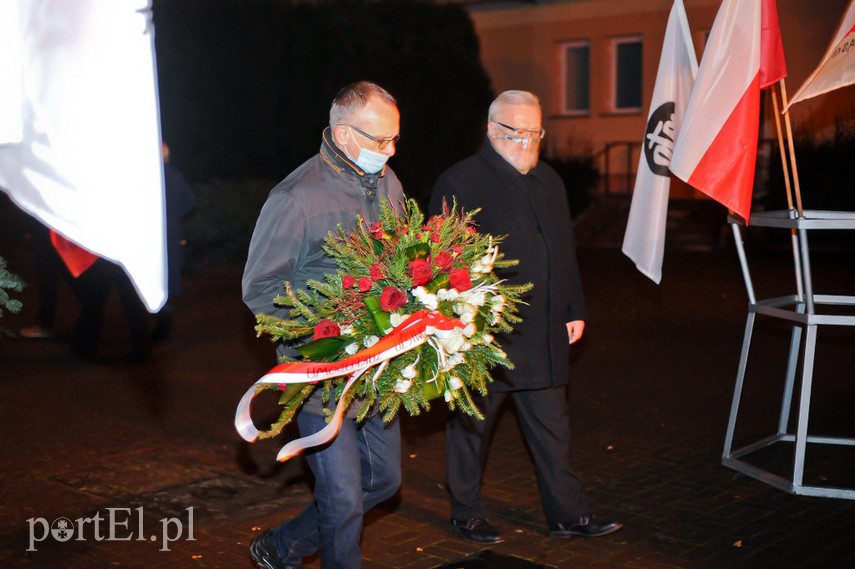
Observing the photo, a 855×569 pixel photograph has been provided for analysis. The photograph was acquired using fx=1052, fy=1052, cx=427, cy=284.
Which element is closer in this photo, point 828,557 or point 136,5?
point 136,5

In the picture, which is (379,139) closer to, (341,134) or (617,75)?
(341,134)

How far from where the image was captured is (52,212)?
189 centimetres

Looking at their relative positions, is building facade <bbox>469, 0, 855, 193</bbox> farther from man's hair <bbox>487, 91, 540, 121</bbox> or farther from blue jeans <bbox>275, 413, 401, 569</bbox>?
blue jeans <bbox>275, 413, 401, 569</bbox>

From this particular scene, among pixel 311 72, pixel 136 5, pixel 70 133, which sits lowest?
pixel 70 133

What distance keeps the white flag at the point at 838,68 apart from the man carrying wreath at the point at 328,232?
3.00 metres

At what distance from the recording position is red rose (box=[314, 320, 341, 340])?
3.78 m

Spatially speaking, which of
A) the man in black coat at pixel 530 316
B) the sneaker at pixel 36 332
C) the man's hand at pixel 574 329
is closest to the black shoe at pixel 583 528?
the man in black coat at pixel 530 316

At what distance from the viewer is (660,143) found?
625 cm

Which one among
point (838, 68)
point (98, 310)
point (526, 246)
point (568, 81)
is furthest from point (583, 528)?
point (568, 81)

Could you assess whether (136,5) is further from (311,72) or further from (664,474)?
(311,72)

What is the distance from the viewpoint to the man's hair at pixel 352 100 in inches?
161

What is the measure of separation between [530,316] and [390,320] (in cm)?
159

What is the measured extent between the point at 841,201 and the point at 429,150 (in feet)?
27.8

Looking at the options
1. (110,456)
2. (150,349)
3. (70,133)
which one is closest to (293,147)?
(150,349)
